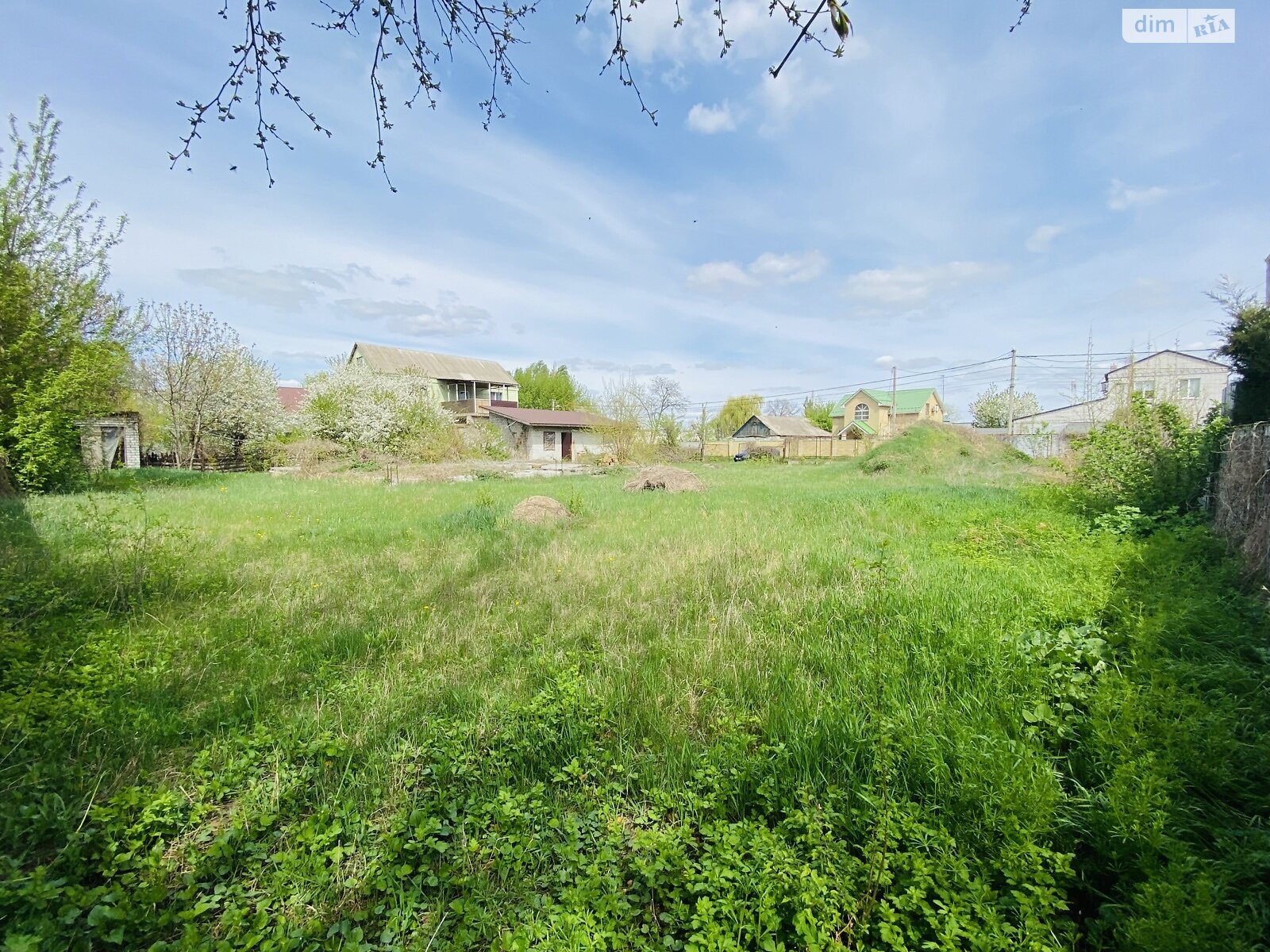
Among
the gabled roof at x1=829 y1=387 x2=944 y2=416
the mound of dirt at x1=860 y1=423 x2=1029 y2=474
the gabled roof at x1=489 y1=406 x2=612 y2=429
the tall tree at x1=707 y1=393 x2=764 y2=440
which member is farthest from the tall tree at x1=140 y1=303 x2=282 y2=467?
the gabled roof at x1=829 y1=387 x2=944 y2=416

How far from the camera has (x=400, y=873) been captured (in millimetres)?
1984

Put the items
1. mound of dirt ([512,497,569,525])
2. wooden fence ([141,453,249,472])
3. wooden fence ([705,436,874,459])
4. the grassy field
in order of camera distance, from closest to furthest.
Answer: the grassy field, mound of dirt ([512,497,569,525]), wooden fence ([141,453,249,472]), wooden fence ([705,436,874,459])

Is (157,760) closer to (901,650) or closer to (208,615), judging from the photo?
(208,615)

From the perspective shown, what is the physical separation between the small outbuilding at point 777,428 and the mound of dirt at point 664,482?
106ft

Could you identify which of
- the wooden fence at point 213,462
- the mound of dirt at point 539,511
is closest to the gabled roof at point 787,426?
the wooden fence at point 213,462

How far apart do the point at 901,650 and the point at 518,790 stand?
2.76 m

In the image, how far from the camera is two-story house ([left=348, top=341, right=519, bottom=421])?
37.4 metres

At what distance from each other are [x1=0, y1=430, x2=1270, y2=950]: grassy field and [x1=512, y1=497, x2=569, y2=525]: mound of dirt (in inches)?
162

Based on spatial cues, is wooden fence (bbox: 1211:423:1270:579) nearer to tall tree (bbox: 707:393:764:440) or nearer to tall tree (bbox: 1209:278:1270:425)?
tall tree (bbox: 1209:278:1270:425)

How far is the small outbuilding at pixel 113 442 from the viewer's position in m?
16.0

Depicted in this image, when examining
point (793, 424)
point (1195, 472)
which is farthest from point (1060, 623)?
point (793, 424)

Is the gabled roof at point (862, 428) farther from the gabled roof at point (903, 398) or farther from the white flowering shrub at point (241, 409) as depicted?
the white flowering shrub at point (241, 409)

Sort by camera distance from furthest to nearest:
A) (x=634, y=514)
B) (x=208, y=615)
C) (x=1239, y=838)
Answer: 1. (x=634, y=514)
2. (x=208, y=615)
3. (x=1239, y=838)

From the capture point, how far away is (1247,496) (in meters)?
5.38
